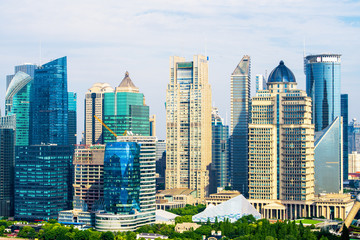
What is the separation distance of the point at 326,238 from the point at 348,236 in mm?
5666

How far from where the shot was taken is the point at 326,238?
19912 centimetres

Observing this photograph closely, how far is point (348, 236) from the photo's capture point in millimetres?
199250
